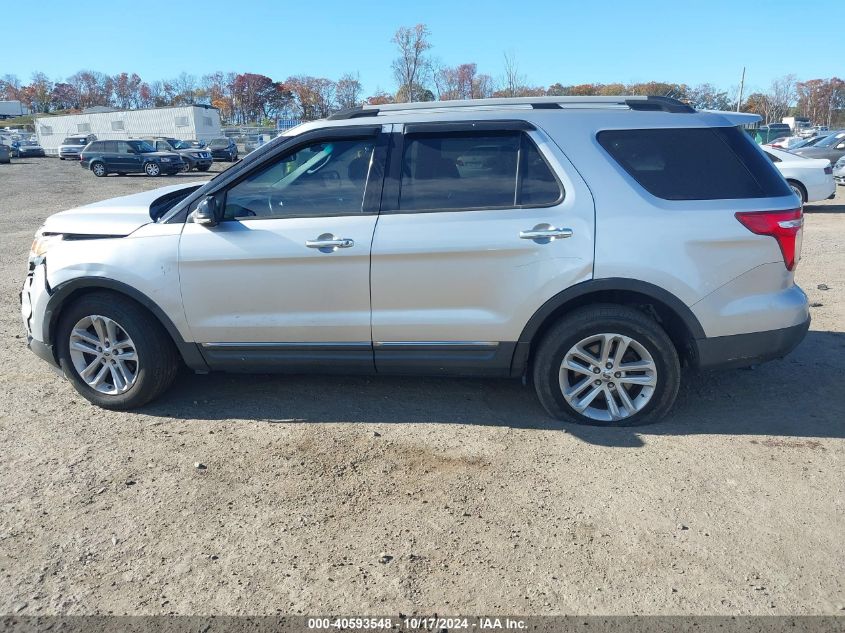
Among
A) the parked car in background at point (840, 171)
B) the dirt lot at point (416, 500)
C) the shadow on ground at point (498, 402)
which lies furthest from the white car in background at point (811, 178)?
the dirt lot at point (416, 500)

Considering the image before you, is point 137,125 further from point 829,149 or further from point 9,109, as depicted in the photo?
point 9,109

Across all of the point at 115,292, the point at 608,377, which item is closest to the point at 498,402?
the point at 608,377

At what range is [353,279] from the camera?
4.10 metres

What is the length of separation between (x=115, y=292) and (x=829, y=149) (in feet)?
76.4

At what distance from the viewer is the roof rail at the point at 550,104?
4.21 m

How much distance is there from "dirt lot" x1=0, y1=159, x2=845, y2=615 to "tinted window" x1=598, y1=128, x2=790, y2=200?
1430mm

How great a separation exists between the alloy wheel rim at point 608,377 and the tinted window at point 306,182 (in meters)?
1.70

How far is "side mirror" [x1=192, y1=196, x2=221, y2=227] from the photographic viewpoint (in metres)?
4.12

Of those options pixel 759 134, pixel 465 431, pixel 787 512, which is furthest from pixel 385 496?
pixel 759 134

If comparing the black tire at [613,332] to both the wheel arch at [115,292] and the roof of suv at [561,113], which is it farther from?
the wheel arch at [115,292]

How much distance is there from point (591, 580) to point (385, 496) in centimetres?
112

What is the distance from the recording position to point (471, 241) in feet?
13.0

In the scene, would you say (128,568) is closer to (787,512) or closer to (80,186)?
(787,512)

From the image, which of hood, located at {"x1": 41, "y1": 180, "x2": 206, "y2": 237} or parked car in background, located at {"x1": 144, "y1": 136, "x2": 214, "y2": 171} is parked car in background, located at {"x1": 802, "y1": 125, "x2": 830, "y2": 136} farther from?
parked car in background, located at {"x1": 144, "y1": 136, "x2": 214, "y2": 171}
